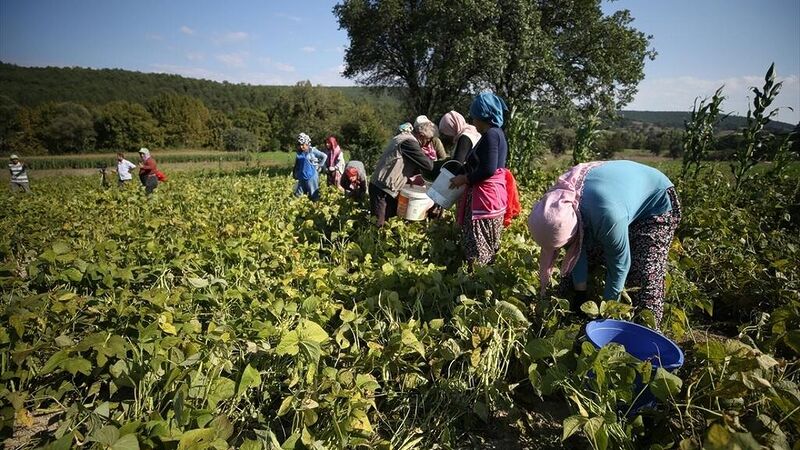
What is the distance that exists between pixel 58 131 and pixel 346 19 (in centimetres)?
5697

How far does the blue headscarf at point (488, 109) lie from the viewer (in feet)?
8.45

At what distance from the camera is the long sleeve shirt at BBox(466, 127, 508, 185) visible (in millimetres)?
2605

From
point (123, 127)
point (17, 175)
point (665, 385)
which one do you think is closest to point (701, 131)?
point (665, 385)

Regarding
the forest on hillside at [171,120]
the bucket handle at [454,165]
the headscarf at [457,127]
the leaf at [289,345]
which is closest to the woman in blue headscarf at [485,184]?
the bucket handle at [454,165]

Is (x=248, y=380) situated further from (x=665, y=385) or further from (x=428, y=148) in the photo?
(x=428, y=148)

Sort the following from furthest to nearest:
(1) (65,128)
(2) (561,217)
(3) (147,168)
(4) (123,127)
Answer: (4) (123,127) < (1) (65,128) < (3) (147,168) < (2) (561,217)

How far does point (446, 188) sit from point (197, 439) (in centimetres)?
221

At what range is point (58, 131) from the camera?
52031 mm

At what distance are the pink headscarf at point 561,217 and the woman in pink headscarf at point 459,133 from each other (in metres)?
1.40

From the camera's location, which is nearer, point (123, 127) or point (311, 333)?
point (311, 333)

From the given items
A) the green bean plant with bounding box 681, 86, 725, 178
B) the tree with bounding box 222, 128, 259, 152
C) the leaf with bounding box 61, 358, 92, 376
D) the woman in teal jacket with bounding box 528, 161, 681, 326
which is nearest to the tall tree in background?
the green bean plant with bounding box 681, 86, 725, 178

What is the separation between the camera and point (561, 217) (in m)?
1.67

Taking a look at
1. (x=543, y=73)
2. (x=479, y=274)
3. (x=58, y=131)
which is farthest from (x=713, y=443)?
(x=58, y=131)

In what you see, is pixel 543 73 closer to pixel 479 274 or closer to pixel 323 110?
pixel 479 274
